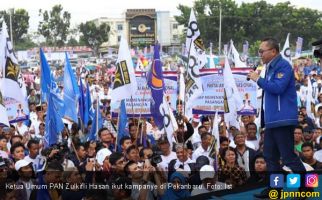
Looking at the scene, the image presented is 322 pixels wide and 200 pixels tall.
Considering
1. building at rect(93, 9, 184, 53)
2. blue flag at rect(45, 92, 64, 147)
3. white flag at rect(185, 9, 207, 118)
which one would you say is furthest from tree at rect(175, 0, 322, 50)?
blue flag at rect(45, 92, 64, 147)

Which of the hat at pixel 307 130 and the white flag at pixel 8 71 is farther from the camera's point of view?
the hat at pixel 307 130

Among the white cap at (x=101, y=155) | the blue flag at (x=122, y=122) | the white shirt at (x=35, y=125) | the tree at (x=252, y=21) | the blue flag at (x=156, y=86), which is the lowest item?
the white shirt at (x=35, y=125)

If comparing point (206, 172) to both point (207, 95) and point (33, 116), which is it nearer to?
point (207, 95)

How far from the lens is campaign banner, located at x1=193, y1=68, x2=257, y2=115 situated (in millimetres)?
9562

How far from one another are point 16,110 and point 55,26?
2189 inches

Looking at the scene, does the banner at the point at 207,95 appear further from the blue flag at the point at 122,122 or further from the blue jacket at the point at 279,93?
the blue jacket at the point at 279,93

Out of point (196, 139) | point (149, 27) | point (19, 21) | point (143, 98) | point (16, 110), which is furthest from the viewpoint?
A: point (149, 27)

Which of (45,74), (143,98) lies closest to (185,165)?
(143,98)

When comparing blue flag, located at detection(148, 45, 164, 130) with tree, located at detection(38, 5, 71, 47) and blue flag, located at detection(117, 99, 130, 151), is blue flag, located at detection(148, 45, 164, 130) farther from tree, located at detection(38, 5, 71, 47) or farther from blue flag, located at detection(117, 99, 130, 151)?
tree, located at detection(38, 5, 71, 47)

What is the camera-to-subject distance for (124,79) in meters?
8.17

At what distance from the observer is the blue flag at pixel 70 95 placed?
9219mm

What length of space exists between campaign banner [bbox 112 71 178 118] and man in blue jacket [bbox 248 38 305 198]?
142 inches

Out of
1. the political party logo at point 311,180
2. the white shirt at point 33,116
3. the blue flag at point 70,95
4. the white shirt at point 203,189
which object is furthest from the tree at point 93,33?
the political party logo at point 311,180

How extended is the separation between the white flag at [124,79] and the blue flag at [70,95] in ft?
3.96
